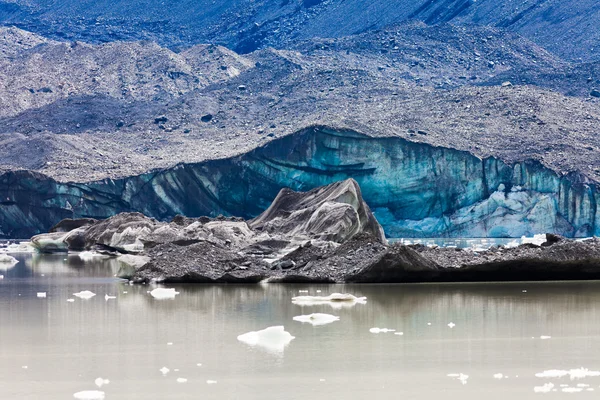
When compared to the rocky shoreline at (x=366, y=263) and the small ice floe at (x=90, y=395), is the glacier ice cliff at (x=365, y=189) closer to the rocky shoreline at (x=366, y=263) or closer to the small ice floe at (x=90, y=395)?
the rocky shoreline at (x=366, y=263)

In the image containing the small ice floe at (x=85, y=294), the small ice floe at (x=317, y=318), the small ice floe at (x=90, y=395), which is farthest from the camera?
the small ice floe at (x=85, y=294)

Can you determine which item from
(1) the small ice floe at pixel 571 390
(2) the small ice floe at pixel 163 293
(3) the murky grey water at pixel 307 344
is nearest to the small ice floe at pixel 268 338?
(3) the murky grey water at pixel 307 344

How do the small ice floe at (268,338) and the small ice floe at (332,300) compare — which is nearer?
the small ice floe at (268,338)

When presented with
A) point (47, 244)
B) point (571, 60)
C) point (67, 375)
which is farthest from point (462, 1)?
point (67, 375)

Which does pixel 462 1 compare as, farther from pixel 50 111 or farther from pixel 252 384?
pixel 252 384

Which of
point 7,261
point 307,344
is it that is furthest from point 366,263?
point 7,261

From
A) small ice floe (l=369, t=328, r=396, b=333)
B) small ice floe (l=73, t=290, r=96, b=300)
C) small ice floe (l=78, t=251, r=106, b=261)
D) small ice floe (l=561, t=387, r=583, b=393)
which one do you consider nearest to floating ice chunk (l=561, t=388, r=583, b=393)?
small ice floe (l=561, t=387, r=583, b=393)
